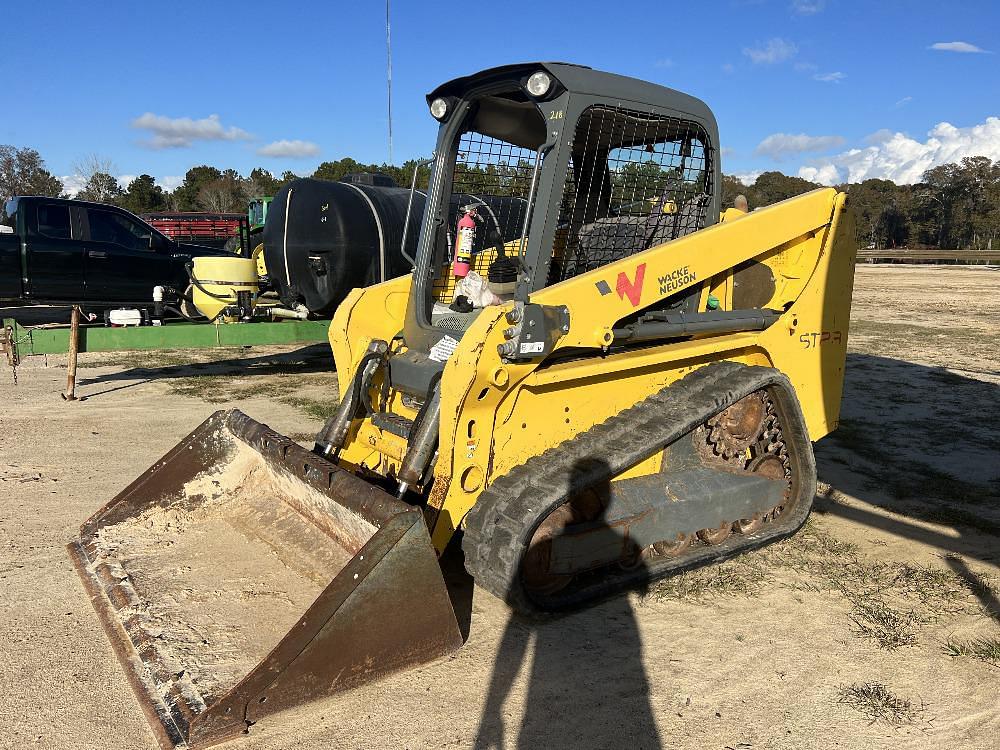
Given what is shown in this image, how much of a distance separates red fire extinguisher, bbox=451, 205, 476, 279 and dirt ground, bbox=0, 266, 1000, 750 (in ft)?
6.12

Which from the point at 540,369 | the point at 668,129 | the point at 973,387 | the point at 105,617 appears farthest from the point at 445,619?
the point at 973,387

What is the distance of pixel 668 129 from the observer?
437 cm

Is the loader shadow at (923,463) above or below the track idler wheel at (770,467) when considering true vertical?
below

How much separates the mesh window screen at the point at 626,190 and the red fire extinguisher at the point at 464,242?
0.68m

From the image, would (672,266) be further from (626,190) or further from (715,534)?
(715,534)

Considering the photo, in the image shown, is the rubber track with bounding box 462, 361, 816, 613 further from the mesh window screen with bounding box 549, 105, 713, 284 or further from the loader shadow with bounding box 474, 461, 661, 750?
the mesh window screen with bounding box 549, 105, 713, 284

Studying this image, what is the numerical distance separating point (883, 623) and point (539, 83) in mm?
3038

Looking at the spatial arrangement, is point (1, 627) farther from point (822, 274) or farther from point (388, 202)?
point (388, 202)

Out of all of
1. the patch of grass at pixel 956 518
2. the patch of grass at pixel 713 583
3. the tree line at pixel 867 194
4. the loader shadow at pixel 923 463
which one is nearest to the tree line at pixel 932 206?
the tree line at pixel 867 194

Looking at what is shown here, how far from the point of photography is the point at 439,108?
452 cm

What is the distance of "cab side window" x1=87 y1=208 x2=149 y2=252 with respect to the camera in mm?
10281

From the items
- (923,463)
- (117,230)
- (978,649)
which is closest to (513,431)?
(978,649)

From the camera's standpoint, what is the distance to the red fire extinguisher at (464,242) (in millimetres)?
4668

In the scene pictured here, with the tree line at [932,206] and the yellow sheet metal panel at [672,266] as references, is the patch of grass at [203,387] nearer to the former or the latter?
the yellow sheet metal panel at [672,266]
